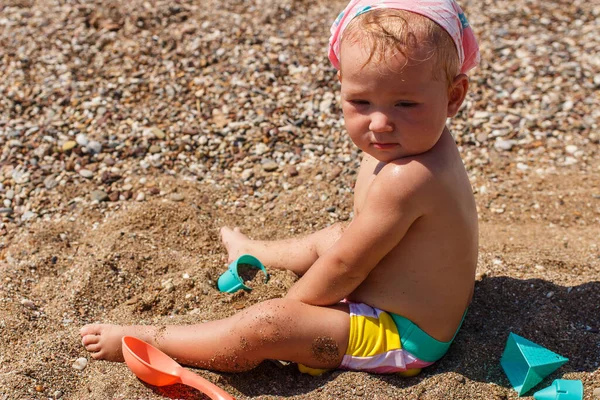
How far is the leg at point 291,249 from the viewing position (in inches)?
128

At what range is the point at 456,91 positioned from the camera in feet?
8.26

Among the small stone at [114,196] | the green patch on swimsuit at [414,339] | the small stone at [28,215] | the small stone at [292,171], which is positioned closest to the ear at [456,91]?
the green patch on swimsuit at [414,339]

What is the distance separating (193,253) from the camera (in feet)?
11.6

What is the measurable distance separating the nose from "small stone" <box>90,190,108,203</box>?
6.67ft

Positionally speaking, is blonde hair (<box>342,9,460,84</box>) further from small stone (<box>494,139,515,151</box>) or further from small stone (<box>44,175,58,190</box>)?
small stone (<box>44,175,58,190</box>)

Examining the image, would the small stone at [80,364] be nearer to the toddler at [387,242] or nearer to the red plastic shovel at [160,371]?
the toddler at [387,242]

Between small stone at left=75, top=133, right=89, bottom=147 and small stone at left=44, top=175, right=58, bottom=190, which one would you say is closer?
→ small stone at left=44, top=175, right=58, bottom=190

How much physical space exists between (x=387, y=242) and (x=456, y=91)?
0.62m

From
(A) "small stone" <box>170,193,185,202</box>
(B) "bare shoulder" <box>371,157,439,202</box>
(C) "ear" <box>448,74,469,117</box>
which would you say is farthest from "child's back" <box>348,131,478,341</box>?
(A) "small stone" <box>170,193,185,202</box>

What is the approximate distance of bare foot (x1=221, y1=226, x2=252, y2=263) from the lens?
3369mm

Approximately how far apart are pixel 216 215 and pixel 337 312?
136cm

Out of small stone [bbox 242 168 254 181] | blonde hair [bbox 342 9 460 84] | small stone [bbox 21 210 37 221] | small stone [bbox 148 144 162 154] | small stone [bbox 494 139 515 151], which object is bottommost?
small stone [bbox 494 139 515 151]

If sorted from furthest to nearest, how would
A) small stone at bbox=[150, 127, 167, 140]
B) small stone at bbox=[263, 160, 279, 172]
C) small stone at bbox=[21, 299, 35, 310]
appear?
small stone at bbox=[150, 127, 167, 140]
small stone at bbox=[263, 160, 279, 172]
small stone at bbox=[21, 299, 35, 310]

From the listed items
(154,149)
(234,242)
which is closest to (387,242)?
(234,242)
